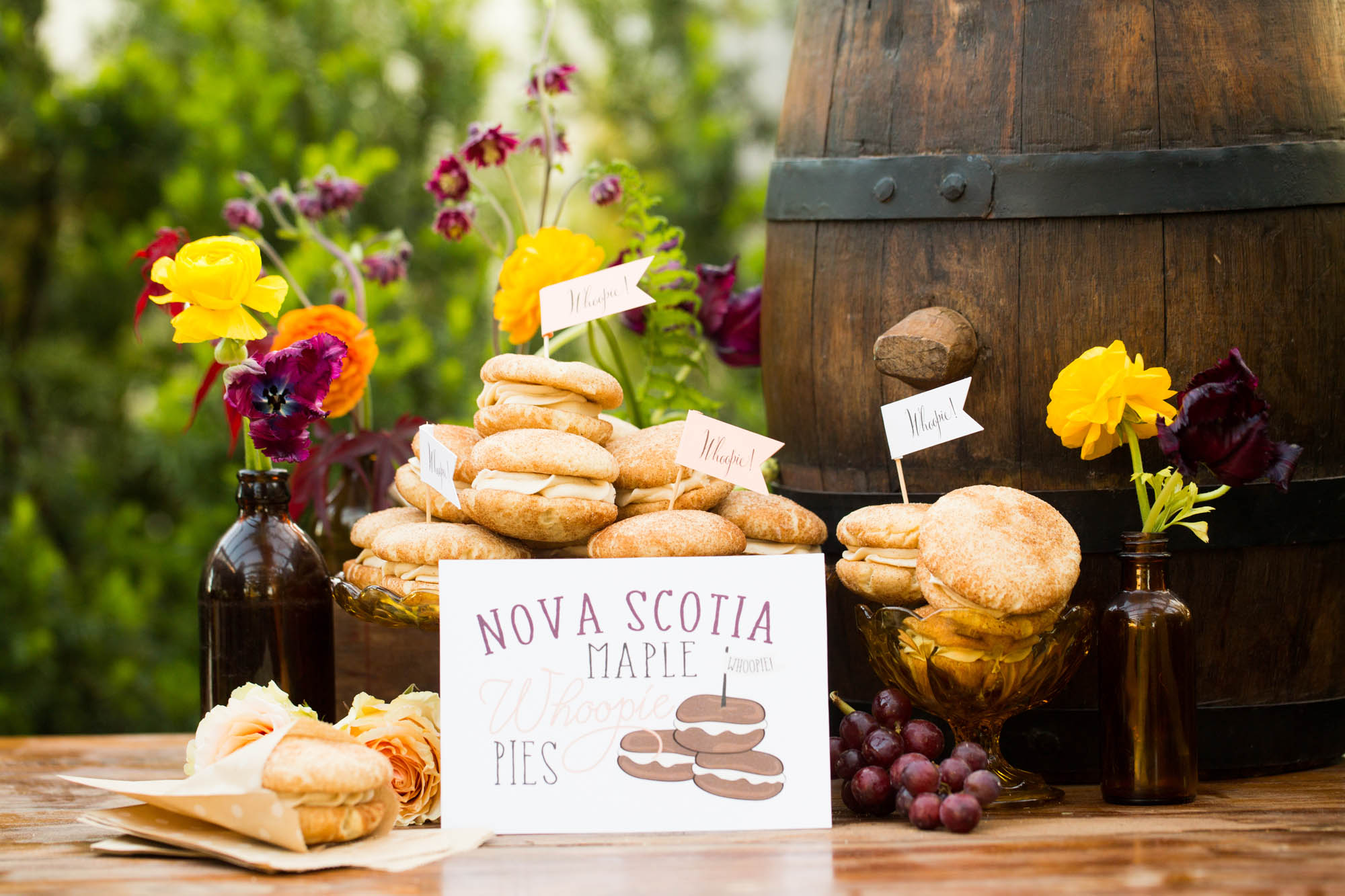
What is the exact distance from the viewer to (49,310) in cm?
318

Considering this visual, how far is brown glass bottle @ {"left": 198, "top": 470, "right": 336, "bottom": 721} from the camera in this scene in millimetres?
1528

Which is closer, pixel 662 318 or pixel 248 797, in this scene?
pixel 248 797

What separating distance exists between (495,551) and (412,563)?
10cm

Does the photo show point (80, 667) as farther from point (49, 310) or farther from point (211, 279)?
point (211, 279)

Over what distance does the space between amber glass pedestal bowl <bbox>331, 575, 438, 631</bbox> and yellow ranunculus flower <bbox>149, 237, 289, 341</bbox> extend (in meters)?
0.31

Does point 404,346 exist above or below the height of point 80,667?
above

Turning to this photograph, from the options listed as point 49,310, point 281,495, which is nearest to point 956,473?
point 281,495

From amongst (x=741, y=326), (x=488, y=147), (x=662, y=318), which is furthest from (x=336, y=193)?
(x=741, y=326)

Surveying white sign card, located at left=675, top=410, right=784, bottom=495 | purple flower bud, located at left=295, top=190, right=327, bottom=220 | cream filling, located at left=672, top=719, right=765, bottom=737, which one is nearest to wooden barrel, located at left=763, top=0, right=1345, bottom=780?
white sign card, located at left=675, top=410, right=784, bottom=495

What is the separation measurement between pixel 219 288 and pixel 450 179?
480 millimetres

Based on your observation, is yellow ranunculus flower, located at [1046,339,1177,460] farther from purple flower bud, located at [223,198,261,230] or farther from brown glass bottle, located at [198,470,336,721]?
purple flower bud, located at [223,198,261,230]

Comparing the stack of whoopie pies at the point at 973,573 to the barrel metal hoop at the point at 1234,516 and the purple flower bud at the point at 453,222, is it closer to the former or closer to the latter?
the barrel metal hoop at the point at 1234,516

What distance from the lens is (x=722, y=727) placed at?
129 centimetres

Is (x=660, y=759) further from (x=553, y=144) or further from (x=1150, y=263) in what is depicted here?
(x=553, y=144)
